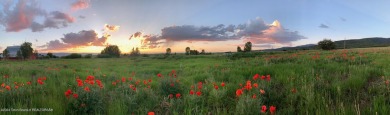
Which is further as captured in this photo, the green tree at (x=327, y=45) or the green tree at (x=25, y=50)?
the green tree at (x=25, y=50)

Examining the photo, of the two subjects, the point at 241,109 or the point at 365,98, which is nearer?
the point at 241,109

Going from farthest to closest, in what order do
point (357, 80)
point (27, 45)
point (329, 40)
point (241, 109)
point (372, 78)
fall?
point (27, 45) → point (329, 40) → point (372, 78) → point (357, 80) → point (241, 109)

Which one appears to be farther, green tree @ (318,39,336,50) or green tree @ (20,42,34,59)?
green tree @ (20,42,34,59)

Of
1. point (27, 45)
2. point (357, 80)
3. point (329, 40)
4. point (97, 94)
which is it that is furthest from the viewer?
point (27, 45)

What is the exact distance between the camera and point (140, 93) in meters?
4.95

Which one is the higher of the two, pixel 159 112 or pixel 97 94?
pixel 97 94

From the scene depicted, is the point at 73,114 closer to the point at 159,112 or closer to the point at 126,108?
the point at 126,108

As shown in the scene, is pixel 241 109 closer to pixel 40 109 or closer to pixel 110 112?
pixel 110 112

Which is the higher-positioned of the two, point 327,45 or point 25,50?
point 25,50

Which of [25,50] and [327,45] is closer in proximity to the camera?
[327,45]

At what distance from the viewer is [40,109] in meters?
3.79

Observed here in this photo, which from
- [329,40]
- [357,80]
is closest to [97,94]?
[357,80]

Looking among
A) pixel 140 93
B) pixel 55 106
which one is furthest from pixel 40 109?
pixel 140 93

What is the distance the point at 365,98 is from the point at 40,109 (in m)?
5.45
